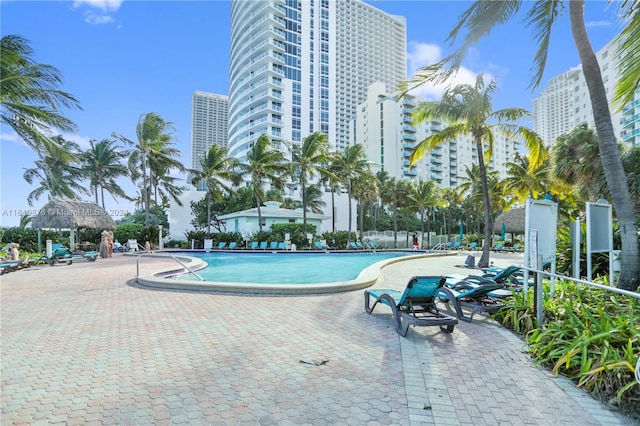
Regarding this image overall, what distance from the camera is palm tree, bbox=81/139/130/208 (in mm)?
33312

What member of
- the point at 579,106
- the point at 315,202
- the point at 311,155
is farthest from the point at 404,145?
the point at 311,155

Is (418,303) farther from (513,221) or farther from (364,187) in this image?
(513,221)

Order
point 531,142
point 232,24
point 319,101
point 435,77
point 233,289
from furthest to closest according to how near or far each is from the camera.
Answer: point 232,24
point 319,101
point 531,142
point 233,289
point 435,77

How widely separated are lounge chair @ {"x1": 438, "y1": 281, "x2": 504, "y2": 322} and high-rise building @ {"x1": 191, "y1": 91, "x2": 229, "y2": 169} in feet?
480

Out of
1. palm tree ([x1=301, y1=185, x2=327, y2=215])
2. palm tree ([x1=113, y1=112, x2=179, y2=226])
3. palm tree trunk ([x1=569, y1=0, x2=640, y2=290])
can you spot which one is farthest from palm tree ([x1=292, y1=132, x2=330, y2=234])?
palm tree trunk ([x1=569, y1=0, x2=640, y2=290])

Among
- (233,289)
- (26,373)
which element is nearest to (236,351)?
(26,373)

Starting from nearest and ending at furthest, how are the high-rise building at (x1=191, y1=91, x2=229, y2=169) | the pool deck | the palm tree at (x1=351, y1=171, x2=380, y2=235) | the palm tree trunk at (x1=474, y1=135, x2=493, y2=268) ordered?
the pool deck < the palm tree trunk at (x1=474, y1=135, x2=493, y2=268) < the palm tree at (x1=351, y1=171, x2=380, y2=235) < the high-rise building at (x1=191, y1=91, x2=229, y2=169)

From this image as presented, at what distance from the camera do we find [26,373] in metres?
3.70

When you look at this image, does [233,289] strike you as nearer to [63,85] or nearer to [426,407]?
[426,407]

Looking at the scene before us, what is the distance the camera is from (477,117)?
45.9ft

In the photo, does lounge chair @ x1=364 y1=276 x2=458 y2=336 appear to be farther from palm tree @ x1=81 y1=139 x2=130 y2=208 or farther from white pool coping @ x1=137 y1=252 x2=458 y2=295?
palm tree @ x1=81 y1=139 x2=130 y2=208

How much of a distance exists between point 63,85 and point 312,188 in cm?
2911

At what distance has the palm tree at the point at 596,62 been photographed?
5312 mm

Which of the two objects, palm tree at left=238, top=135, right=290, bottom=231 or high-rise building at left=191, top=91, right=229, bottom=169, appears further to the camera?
high-rise building at left=191, top=91, right=229, bottom=169
